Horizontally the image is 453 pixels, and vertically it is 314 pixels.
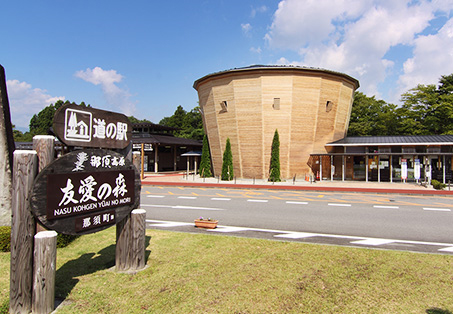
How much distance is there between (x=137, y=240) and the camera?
5.85m

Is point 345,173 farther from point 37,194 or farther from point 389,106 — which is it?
point 37,194

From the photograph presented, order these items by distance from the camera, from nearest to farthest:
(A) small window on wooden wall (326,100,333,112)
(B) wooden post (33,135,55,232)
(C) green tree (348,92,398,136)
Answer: (B) wooden post (33,135,55,232) < (A) small window on wooden wall (326,100,333,112) < (C) green tree (348,92,398,136)

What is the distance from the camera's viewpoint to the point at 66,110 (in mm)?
4652

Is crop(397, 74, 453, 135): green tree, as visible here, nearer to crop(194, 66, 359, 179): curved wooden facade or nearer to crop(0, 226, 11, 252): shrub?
crop(194, 66, 359, 179): curved wooden facade

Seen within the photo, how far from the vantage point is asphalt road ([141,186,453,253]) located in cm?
838

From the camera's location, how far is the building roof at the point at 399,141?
25938 millimetres

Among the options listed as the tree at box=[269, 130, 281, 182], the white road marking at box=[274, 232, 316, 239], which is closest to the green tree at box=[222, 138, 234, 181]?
the tree at box=[269, 130, 281, 182]

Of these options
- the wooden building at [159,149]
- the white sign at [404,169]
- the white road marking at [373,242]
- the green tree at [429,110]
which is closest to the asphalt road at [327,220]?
the white road marking at [373,242]

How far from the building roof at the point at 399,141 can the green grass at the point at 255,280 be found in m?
23.7

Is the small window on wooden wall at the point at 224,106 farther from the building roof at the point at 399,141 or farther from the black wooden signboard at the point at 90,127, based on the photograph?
the black wooden signboard at the point at 90,127

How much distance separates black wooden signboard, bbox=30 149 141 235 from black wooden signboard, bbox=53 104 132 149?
0.73 ft

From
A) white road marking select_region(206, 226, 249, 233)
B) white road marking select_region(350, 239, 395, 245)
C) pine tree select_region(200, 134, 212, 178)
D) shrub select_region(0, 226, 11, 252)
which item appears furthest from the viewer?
pine tree select_region(200, 134, 212, 178)

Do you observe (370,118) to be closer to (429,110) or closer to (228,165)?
(429,110)

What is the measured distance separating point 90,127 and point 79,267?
3146 mm
